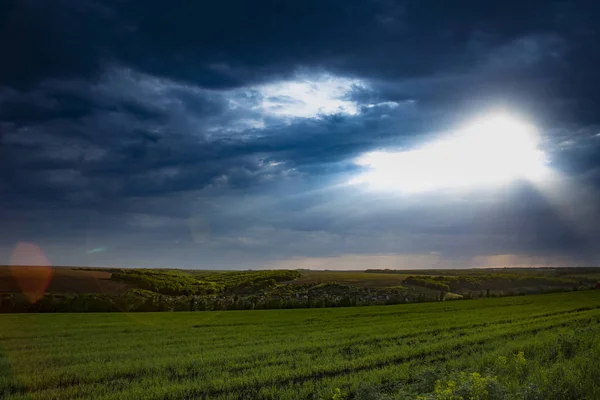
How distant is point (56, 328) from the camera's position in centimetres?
3416

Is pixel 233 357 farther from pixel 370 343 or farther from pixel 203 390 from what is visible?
pixel 370 343

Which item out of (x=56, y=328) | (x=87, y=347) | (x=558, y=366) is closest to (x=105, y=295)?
(x=56, y=328)

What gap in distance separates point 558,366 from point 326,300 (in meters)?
53.5

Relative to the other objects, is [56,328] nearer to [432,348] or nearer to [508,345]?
[432,348]

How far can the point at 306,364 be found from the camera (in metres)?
Result: 18.4

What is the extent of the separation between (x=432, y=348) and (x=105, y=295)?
54.1 meters

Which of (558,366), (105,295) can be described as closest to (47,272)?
(105,295)

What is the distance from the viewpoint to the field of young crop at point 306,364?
12312 millimetres

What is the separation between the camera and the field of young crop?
485 inches

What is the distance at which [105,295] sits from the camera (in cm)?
Result: 6325

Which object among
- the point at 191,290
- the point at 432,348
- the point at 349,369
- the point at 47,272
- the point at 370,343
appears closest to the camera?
the point at 349,369

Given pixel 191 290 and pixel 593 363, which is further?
pixel 191 290

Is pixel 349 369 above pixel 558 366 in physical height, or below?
below

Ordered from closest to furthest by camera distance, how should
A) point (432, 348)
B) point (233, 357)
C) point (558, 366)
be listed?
point (558, 366) < point (233, 357) < point (432, 348)
